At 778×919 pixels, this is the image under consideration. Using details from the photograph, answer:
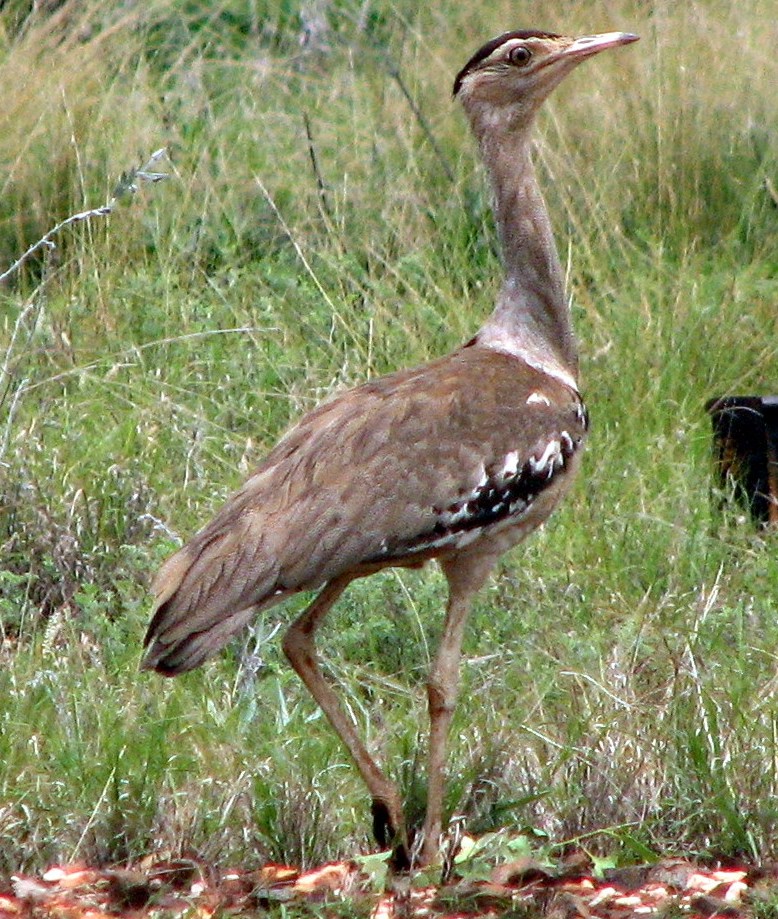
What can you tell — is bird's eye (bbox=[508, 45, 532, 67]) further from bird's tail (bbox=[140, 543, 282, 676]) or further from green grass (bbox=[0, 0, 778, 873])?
bird's tail (bbox=[140, 543, 282, 676])

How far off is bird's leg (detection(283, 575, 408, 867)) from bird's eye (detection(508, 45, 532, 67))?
4.11 feet

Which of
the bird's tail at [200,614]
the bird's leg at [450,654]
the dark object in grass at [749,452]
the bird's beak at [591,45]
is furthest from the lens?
the dark object in grass at [749,452]

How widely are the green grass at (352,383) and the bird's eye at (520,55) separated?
1269 millimetres

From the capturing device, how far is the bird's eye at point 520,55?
4.34 m

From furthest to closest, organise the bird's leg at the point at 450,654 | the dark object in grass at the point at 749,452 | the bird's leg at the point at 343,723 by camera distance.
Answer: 1. the dark object in grass at the point at 749,452
2. the bird's leg at the point at 450,654
3. the bird's leg at the point at 343,723

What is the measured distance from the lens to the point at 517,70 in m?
4.34

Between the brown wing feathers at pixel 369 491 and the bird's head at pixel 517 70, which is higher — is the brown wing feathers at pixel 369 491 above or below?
below

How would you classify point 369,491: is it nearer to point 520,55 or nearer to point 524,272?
point 524,272

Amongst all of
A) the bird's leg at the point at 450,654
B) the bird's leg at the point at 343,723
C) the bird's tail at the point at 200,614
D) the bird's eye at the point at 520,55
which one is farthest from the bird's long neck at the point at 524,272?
the bird's tail at the point at 200,614

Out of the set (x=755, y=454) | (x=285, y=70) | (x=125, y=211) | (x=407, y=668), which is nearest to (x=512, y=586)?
(x=407, y=668)

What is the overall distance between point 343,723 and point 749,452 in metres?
1.98

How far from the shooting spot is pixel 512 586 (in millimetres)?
4918

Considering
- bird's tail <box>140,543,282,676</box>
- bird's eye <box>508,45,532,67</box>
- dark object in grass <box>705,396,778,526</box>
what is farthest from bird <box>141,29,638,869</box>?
dark object in grass <box>705,396,778,526</box>

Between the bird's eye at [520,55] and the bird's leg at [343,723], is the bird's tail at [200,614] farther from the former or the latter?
the bird's eye at [520,55]
